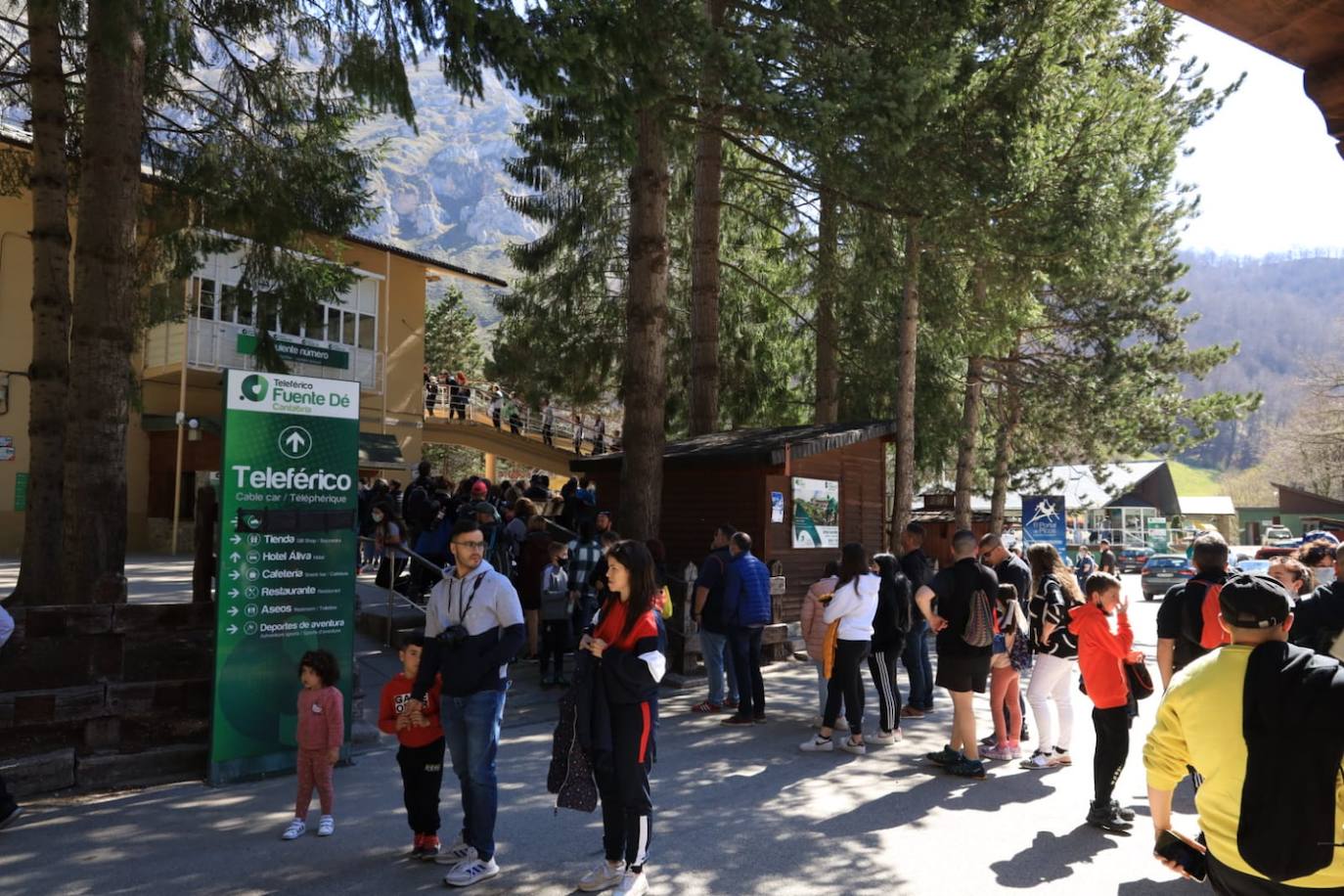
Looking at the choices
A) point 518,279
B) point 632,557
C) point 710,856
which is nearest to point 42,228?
point 632,557

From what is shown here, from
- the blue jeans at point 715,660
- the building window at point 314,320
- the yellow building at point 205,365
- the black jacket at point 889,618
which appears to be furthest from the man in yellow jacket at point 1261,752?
the yellow building at point 205,365

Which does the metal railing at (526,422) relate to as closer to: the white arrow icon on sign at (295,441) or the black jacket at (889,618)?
the black jacket at (889,618)

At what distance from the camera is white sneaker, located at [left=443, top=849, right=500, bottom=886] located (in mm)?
5387

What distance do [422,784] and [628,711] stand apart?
4.51 feet

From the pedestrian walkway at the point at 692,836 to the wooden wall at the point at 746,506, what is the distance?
24.0 ft

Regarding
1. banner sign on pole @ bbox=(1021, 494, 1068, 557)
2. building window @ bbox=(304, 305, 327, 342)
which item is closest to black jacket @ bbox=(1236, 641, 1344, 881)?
building window @ bbox=(304, 305, 327, 342)

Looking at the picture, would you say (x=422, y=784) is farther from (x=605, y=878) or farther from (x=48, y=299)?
(x=48, y=299)

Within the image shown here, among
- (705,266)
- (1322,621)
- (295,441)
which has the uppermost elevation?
(705,266)

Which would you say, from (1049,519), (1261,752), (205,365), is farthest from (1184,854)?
(205,365)

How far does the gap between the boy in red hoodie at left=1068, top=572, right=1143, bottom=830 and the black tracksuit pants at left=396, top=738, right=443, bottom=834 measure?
4.07 m

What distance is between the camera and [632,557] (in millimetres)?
5477

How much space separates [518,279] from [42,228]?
18631mm

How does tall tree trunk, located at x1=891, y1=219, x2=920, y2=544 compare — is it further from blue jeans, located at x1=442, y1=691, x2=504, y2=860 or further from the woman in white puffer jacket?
blue jeans, located at x1=442, y1=691, x2=504, y2=860

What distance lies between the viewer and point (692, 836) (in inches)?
251
